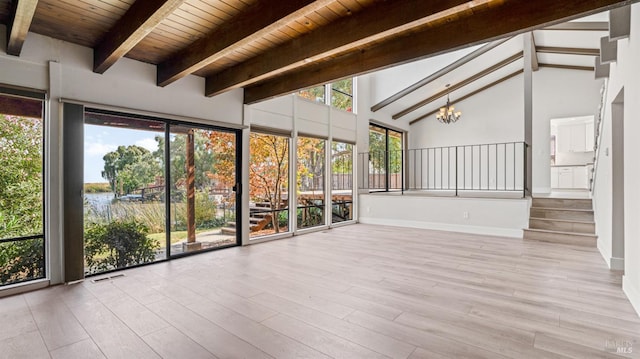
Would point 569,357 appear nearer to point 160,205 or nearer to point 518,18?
point 518,18

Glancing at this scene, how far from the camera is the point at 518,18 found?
2.45m

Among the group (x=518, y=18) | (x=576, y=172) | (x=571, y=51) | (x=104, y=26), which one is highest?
(x=571, y=51)

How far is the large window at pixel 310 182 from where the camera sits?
6333 mm

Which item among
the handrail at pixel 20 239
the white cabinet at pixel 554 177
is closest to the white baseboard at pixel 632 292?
the handrail at pixel 20 239

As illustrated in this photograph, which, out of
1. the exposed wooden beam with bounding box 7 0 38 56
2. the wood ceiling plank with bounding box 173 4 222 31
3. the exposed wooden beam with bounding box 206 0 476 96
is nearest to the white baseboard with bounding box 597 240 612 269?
the exposed wooden beam with bounding box 206 0 476 96

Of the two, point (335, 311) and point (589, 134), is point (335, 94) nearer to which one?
point (335, 311)

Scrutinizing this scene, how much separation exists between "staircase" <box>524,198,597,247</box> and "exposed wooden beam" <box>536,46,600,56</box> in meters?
3.55

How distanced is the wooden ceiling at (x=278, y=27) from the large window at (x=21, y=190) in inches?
25.5

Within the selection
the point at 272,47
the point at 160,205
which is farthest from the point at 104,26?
the point at 160,205

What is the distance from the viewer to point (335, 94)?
24.0 ft

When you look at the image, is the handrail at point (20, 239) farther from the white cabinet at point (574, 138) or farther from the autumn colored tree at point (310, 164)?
the white cabinet at point (574, 138)

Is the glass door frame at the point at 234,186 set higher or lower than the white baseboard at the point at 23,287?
higher

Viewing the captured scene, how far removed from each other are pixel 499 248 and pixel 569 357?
10.7ft

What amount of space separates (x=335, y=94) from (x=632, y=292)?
236 inches
